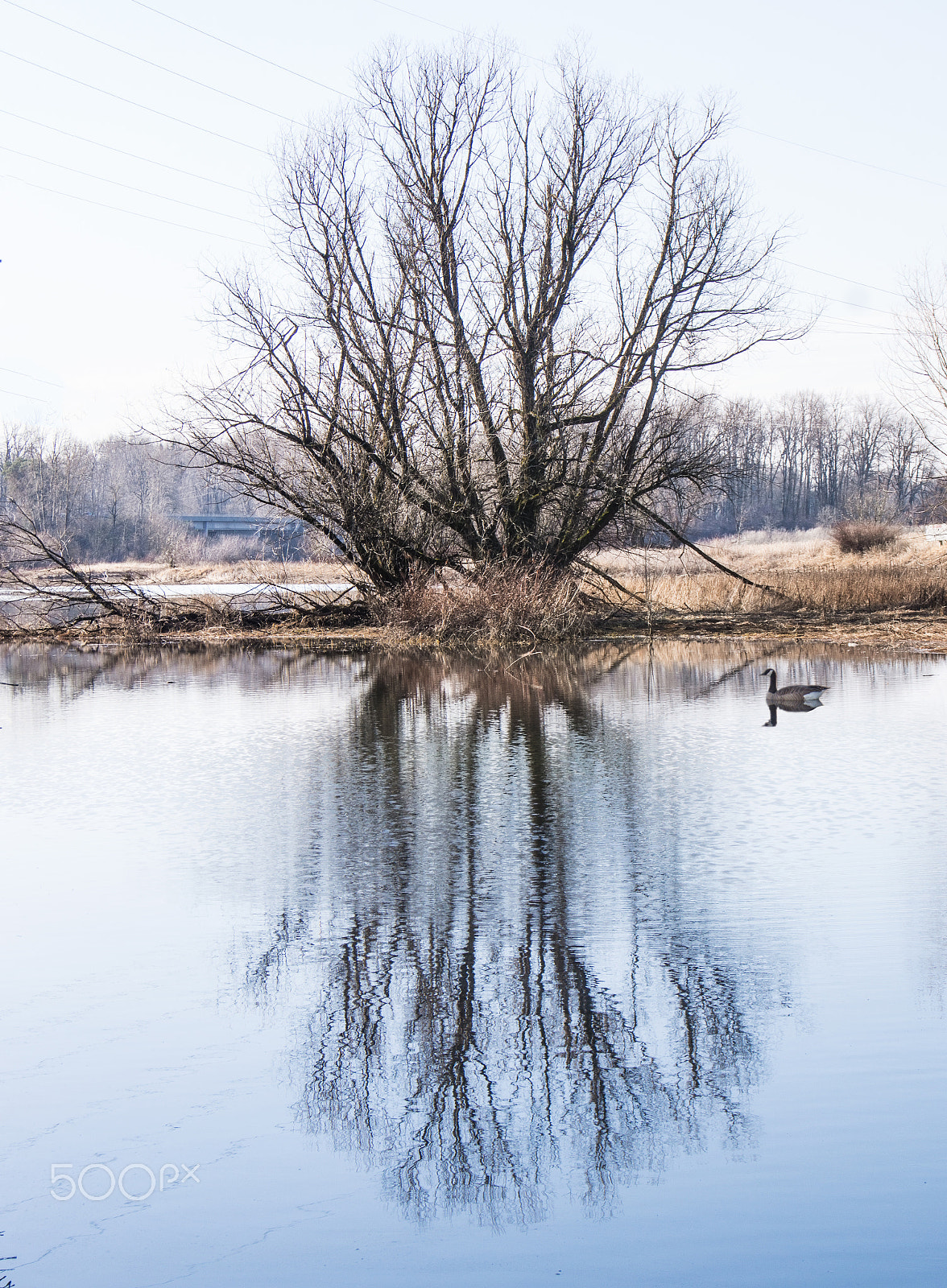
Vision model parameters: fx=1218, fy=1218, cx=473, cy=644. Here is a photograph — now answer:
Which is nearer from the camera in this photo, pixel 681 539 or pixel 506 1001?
pixel 506 1001

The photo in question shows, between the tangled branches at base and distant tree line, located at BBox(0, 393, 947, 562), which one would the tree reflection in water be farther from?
distant tree line, located at BBox(0, 393, 947, 562)

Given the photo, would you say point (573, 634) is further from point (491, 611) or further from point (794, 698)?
point (794, 698)

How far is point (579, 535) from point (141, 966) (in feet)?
72.0

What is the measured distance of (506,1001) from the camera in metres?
5.21

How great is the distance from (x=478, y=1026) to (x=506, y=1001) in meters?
0.26

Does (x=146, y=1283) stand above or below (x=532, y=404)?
below

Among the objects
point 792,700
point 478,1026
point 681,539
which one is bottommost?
point 478,1026

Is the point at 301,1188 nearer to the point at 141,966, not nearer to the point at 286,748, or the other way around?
the point at 141,966

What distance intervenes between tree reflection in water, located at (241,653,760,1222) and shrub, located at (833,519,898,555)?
135ft

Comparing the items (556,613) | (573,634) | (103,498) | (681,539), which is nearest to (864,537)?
(681,539)

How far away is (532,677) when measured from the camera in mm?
17891

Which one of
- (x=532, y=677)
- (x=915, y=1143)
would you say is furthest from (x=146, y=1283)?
(x=532, y=677)

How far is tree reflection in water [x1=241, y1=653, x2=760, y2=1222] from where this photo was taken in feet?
13.5

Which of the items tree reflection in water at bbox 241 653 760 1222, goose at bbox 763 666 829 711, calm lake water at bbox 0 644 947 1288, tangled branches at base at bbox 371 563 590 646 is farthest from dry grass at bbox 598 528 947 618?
tree reflection in water at bbox 241 653 760 1222
